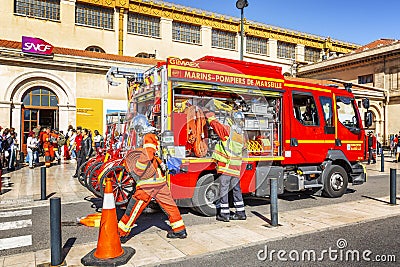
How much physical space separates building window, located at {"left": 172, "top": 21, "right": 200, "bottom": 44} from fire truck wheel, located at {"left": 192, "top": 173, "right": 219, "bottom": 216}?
2689cm

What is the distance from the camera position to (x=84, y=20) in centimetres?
2745

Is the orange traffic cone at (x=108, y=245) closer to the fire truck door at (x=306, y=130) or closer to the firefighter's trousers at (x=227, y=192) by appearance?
the firefighter's trousers at (x=227, y=192)

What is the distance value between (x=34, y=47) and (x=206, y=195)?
15322 mm

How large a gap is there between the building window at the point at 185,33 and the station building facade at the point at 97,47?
3.6 inches

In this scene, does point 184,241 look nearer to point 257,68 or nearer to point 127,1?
point 257,68

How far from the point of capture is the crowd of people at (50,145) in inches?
460

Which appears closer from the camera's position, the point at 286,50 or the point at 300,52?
the point at 286,50

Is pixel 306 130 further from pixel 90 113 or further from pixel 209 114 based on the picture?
pixel 90 113

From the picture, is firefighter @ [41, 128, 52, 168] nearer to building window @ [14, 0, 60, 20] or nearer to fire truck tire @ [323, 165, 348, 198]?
fire truck tire @ [323, 165, 348, 198]

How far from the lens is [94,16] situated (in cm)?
2800

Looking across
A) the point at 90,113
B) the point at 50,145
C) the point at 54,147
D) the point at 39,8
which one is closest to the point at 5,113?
the point at 54,147

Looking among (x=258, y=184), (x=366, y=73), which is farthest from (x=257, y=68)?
(x=366, y=73)

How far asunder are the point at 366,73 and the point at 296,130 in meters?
32.2

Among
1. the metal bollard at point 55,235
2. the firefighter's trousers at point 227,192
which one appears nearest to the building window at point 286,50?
the firefighter's trousers at point 227,192
